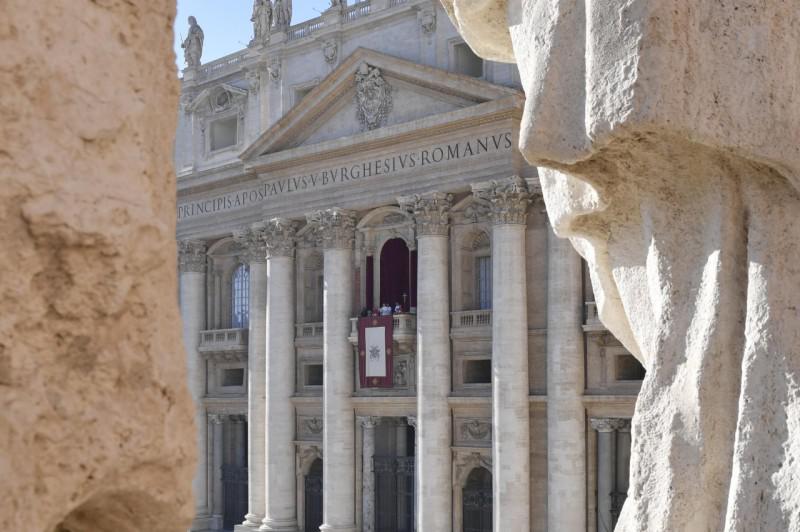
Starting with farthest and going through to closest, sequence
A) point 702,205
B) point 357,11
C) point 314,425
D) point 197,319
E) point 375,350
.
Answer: point 197,319 < point 357,11 < point 314,425 < point 375,350 < point 702,205

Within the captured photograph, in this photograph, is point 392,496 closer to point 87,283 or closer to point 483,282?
point 483,282

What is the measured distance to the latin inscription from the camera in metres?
22.5

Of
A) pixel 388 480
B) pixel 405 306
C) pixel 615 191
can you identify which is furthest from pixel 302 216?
pixel 615 191

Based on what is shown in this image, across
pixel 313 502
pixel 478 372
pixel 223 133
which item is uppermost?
pixel 223 133

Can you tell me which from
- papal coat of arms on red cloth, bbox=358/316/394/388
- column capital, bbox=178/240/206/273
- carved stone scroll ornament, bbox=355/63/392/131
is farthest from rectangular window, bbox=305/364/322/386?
carved stone scroll ornament, bbox=355/63/392/131

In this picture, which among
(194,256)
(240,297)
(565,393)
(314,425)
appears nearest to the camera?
(565,393)

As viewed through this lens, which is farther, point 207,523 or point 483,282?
point 207,523

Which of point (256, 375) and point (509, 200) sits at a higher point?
point (509, 200)

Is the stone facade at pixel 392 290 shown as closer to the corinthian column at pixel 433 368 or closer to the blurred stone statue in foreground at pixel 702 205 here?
the corinthian column at pixel 433 368

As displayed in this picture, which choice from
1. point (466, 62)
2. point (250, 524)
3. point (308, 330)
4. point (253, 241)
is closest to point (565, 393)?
point (308, 330)

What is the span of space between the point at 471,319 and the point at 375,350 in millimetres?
2291

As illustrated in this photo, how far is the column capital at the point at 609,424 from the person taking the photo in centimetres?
2094

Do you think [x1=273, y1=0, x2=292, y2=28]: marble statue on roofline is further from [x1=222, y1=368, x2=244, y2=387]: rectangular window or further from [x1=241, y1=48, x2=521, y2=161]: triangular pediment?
[x1=222, y1=368, x2=244, y2=387]: rectangular window

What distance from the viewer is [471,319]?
22.9 metres
